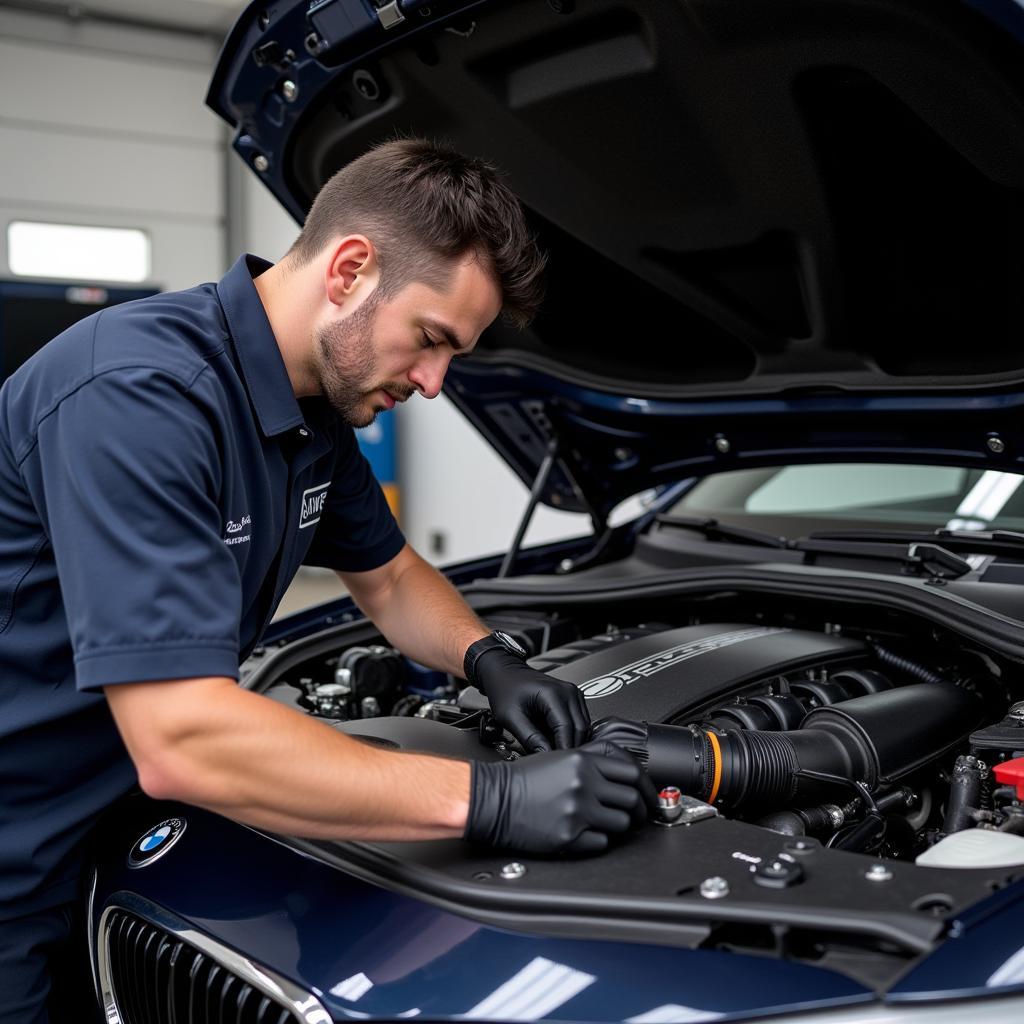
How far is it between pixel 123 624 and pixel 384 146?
0.75m

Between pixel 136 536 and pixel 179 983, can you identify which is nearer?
pixel 136 536

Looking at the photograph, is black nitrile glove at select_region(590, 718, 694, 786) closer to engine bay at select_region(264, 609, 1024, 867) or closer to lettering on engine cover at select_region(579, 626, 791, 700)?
engine bay at select_region(264, 609, 1024, 867)

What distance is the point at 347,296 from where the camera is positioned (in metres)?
1.38

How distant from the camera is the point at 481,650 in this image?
1.65 meters

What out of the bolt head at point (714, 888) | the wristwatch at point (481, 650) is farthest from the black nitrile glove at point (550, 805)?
the wristwatch at point (481, 650)

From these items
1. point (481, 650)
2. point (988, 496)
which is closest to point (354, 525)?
point (481, 650)

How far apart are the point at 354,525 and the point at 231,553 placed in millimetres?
597

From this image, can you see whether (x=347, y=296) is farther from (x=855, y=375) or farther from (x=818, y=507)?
(x=818, y=507)

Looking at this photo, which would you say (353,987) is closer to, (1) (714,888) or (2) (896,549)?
(1) (714,888)

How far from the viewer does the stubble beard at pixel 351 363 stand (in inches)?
54.1

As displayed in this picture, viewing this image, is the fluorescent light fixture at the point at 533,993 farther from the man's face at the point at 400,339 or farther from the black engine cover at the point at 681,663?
the man's face at the point at 400,339

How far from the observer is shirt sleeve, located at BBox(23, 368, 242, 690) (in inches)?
42.1

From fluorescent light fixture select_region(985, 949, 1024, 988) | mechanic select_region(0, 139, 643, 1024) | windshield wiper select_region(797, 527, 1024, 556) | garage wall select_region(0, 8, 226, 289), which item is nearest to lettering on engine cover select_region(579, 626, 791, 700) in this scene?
mechanic select_region(0, 139, 643, 1024)

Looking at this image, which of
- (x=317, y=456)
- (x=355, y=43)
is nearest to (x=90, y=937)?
(x=317, y=456)
